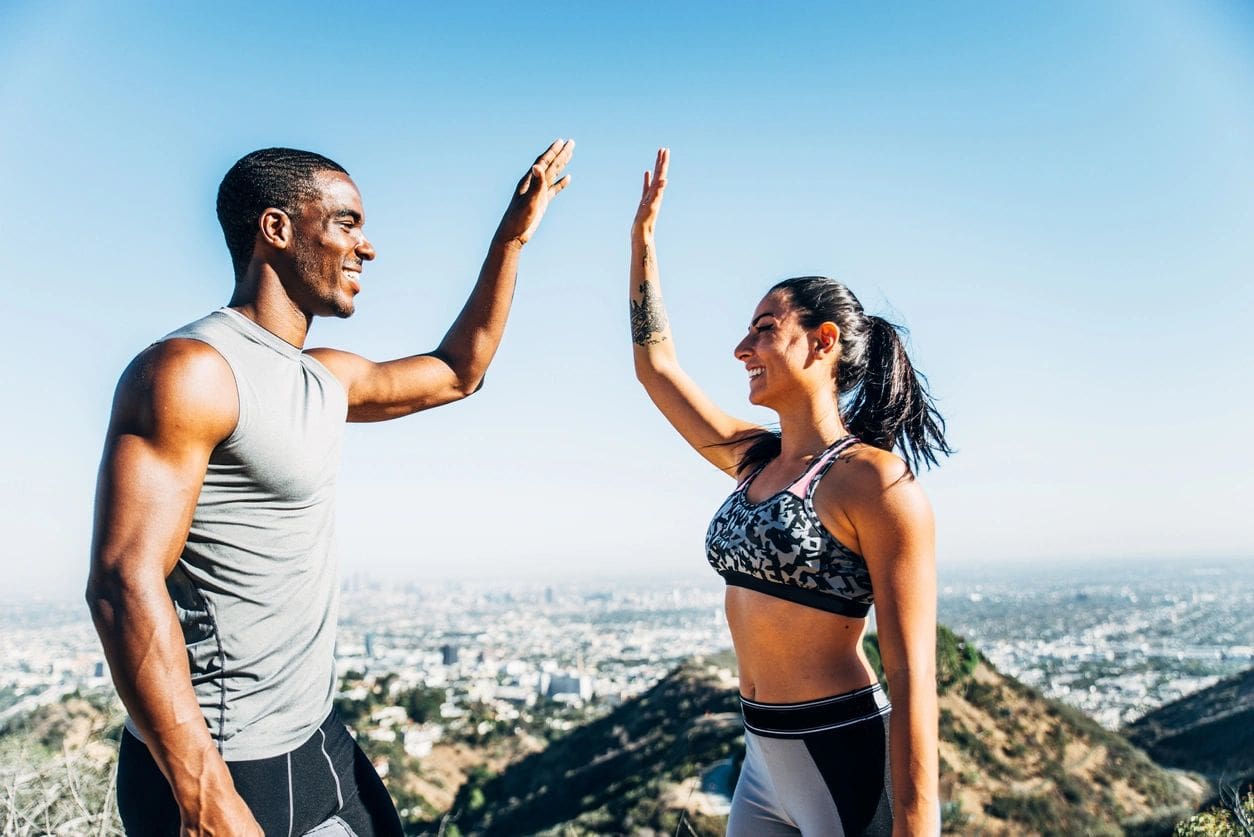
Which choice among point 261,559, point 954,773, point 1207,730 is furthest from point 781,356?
point 1207,730

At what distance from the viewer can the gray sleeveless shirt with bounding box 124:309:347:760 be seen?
178cm

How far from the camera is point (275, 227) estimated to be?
2.05 meters

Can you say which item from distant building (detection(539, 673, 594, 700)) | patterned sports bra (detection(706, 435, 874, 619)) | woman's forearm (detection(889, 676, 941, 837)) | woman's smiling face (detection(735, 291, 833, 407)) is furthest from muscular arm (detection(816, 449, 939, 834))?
distant building (detection(539, 673, 594, 700))

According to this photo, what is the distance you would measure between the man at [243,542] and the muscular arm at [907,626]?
1176 mm

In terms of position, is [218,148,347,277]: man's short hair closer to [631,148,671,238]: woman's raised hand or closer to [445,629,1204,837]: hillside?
[631,148,671,238]: woman's raised hand

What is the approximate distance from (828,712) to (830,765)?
121mm

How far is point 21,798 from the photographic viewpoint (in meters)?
4.82

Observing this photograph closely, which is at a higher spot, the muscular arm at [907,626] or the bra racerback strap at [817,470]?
the bra racerback strap at [817,470]

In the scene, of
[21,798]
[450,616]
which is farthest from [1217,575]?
[21,798]

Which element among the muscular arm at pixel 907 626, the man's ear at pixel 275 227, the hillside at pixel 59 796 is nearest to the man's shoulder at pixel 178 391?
the man's ear at pixel 275 227

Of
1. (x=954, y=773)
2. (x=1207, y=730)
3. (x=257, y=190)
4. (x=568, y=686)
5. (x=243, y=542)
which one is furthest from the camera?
(x=568, y=686)

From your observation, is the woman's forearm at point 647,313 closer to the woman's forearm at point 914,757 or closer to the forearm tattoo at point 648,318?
the forearm tattoo at point 648,318

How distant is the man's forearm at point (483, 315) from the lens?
264 cm

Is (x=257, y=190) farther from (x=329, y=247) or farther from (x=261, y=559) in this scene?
(x=261, y=559)
